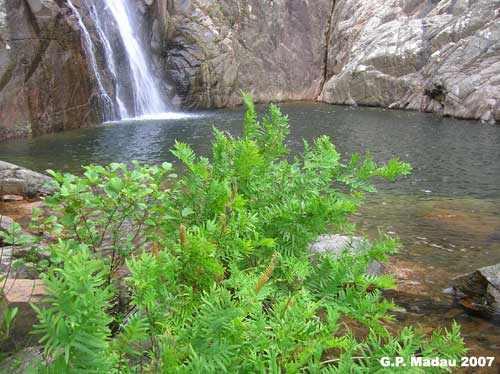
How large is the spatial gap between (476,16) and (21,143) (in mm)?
22434

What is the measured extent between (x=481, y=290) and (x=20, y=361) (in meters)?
4.30

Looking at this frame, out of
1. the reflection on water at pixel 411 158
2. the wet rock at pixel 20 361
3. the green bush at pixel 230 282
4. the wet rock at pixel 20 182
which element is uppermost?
the green bush at pixel 230 282

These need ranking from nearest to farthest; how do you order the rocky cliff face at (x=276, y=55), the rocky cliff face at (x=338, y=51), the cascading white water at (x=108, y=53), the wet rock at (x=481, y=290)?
the wet rock at (x=481, y=290) → the rocky cliff face at (x=276, y=55) → the cascading white water at (x=108, y=53) → the rocky cliff face at (x=338, y=51)

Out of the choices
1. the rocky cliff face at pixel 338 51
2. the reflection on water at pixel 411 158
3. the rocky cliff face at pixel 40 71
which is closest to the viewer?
A: the reflection on water at pixel 411 158

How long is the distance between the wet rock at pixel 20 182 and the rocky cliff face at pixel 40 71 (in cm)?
830

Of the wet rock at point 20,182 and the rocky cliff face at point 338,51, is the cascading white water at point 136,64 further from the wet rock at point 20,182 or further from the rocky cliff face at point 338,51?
the wet rock at point 20,182

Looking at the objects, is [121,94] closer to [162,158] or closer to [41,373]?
[162,158]

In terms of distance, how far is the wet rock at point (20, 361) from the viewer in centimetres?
204

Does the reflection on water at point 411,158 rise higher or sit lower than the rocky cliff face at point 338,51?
lower

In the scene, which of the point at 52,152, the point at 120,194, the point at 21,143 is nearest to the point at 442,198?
the point at 120,194

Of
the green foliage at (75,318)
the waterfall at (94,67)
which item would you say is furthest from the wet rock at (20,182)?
the waterfall at (94,67)

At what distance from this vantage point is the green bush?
118cm

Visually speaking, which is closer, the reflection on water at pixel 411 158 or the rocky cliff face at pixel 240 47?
the reflection on water at pixel 411 158

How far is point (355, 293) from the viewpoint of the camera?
2518mm
